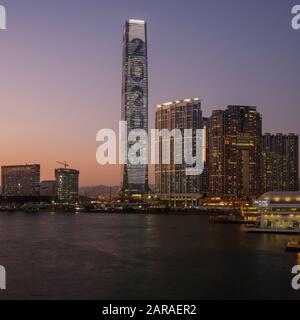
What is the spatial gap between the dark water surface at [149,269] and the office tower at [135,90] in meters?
70.1

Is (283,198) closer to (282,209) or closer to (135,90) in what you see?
(282,209)

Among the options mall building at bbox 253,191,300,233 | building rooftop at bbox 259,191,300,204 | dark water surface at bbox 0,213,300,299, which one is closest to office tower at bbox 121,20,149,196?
mall building at bbox 253,191,300,233

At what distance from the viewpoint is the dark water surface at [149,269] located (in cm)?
1171

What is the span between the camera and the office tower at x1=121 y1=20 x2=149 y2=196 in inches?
3674

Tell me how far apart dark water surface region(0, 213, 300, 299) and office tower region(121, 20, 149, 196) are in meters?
70.1

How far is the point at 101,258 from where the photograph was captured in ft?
57.7

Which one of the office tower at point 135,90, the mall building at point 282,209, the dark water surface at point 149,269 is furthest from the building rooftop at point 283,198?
the office tower at point 135,90

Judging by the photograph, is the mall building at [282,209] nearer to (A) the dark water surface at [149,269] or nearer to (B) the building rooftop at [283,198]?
(B) the building rooftop at [283,198]

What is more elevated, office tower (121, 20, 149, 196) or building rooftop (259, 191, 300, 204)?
office tower (121, 20, 149, 196)

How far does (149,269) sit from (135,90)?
265 ft

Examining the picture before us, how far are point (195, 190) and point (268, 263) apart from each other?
76.9 meters

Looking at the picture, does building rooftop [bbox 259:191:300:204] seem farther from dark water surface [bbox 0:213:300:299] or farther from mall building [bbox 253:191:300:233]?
dark water surface [bbox 0:213:300:299]

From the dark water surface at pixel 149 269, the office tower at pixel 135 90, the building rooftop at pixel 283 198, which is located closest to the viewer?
the dark water surface at pixel 149 269
